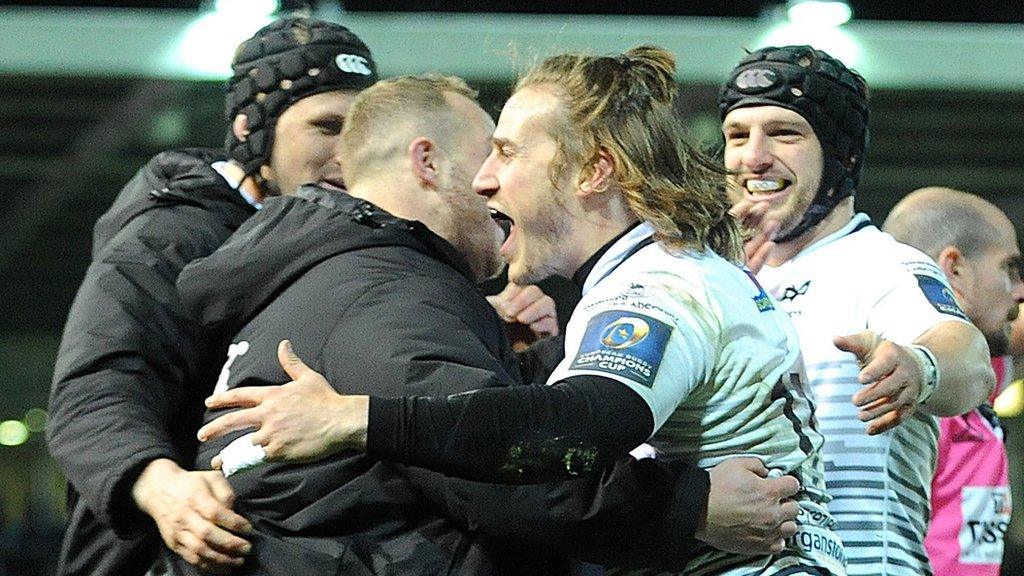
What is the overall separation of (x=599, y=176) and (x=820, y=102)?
0.81 meters

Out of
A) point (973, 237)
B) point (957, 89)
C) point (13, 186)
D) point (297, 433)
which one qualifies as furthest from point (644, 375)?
point (13, 186)

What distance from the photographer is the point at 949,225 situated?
3.81 metres

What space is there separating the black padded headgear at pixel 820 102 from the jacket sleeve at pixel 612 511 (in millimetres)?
911

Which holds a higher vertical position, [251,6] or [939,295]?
[939,295]

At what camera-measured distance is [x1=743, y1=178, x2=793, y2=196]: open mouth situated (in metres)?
3.15

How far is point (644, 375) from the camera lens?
2221mm

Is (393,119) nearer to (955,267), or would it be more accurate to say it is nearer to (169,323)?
(169,323)

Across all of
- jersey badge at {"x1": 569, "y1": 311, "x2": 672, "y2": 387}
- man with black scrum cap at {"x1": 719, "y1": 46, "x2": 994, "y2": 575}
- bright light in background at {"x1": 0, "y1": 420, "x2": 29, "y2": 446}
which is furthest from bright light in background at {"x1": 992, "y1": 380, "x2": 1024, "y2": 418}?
jersey badge at {"x1": 569, "y1": 311, "x2": 672, "y2": 387}

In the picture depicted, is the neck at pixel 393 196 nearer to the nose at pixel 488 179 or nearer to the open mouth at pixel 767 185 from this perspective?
the nose at pixel 488 179

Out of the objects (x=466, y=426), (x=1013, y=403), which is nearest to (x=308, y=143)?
(x=466, y=426)

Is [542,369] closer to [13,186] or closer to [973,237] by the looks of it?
[973,237]

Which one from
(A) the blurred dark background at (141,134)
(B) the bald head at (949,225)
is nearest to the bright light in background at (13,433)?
(A) the blurred dark background at (141,134)

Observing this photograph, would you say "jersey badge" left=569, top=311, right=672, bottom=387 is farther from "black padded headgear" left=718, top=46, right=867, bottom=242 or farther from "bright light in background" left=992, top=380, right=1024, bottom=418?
"bright light in background" left=992, top=380, right=1024, bottom=418

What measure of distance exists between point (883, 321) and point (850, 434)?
7.9 inches
